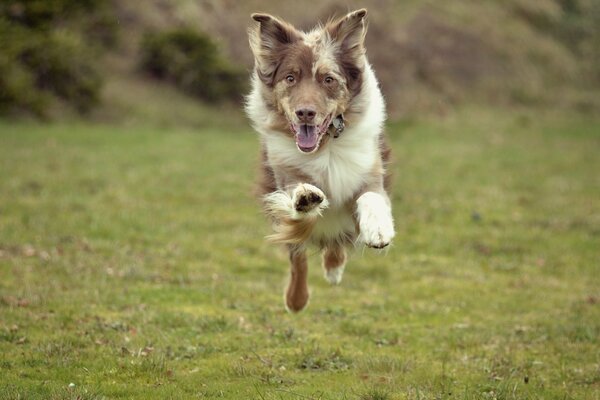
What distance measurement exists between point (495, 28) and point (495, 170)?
1876 cm

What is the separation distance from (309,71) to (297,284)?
232 centimetres

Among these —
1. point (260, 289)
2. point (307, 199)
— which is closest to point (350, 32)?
point (307, 199)

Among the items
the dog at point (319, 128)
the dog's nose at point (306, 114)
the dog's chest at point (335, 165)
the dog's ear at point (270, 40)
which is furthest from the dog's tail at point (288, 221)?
the dog's ear at point (270, 40)

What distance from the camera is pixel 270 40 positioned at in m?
7.24

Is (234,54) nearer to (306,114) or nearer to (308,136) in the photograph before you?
(308,136)

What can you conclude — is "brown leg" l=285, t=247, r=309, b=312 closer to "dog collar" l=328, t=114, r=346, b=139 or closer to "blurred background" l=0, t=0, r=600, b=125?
→ "dog collar" l=328, t=114, r=346, b=139

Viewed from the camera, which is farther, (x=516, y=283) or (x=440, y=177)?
(x=440, y=177)

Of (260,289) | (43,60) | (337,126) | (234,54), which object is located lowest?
(234,54)

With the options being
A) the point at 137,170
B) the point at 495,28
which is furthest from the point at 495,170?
the point at 495,28

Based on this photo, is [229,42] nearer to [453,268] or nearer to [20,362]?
[453,268]

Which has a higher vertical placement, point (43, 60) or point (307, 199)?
point (307, 199)

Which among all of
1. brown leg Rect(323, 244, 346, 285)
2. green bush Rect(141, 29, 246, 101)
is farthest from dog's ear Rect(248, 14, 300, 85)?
green bush Rect(141, 29, 246, 101)

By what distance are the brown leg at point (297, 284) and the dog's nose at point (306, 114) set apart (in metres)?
1.69

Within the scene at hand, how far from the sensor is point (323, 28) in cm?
739
